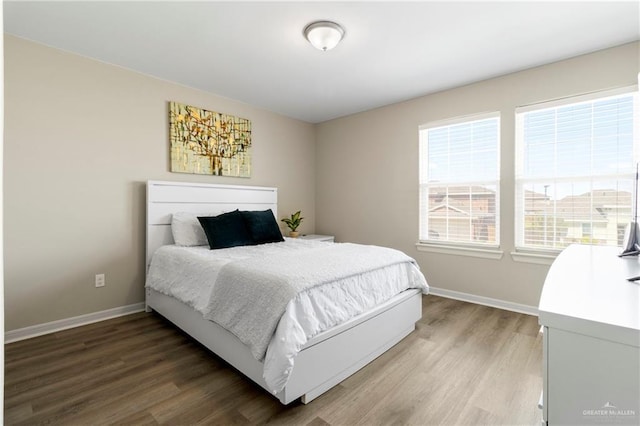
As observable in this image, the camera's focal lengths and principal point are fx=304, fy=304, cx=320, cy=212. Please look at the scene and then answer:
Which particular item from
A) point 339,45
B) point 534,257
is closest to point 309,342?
point 339,45

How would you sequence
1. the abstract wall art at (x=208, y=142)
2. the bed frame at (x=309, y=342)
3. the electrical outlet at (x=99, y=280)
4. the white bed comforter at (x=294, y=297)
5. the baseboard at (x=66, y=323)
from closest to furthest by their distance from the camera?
Result: the white bed comforter at (x=294, y=297) < the bed frame at (x=309, y=342) < the baseboard at (x=66, y=323) < the electrical outlet at (x=99, y=280) < the abstract wall art at (x=208, y=142)

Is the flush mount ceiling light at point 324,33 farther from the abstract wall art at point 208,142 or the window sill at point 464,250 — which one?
the window sill at point 464,250

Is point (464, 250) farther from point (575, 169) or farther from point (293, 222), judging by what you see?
point (293, 222)

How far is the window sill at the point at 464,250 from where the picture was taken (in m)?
3.31

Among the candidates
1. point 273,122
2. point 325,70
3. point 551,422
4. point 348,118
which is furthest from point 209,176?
point 551,422

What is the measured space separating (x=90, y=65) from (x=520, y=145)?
4.32 metres

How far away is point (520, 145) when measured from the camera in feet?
10.4

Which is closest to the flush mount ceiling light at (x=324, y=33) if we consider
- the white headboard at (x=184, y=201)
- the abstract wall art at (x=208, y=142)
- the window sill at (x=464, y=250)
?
the abstract wall art at (x=208, y=142)

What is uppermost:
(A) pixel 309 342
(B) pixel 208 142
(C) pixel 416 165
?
(B) pixel 208 142

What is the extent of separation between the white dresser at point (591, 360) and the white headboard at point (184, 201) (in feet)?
10.9

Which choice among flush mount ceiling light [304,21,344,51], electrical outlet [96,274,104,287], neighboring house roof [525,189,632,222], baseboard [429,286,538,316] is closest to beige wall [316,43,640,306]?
baseboard [429,286,538,316]

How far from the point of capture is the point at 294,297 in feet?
5.53

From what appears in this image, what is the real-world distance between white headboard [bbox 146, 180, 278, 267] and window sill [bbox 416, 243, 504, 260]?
2.26 metres

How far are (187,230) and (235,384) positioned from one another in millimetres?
1757
